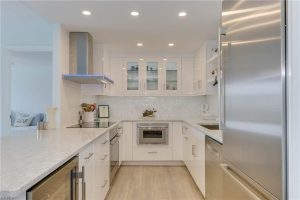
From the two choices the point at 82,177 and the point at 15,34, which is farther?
the point at 15,34

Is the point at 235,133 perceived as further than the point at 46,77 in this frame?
No

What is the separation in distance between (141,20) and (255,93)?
213cm

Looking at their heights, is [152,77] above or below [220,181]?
above

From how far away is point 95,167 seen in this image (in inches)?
92.5

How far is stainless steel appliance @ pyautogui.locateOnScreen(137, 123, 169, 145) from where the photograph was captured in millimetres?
4590

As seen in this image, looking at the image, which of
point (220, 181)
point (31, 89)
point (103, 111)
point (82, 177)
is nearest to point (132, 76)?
point (103, 111)

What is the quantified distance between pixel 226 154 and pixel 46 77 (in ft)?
24.1

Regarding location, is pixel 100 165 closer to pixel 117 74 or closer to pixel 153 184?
pixel 153 184

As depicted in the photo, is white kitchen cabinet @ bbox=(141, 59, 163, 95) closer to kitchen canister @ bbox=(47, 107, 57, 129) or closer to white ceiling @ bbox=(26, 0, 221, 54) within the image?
white ceiling @ bbox=(26, 0, 221, 54)

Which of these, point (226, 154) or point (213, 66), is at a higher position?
point (213, 66)

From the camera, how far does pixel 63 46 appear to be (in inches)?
130
